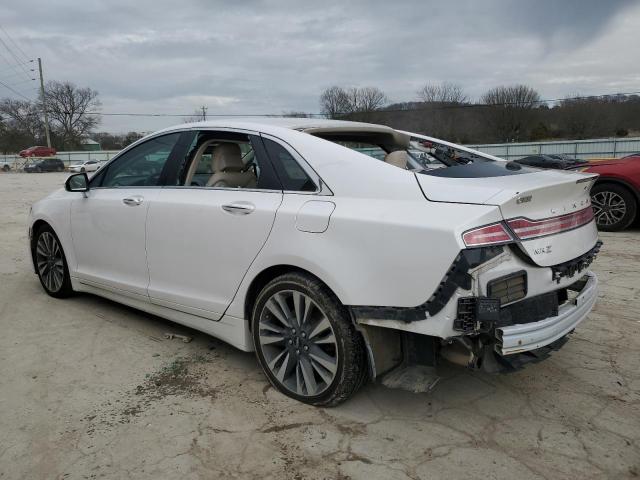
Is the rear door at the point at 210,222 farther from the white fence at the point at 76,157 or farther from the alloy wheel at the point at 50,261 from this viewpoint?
the white fence at the point at 76,157

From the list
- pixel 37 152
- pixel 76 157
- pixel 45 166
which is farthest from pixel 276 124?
pixel 37 152

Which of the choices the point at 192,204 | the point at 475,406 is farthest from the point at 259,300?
the point at 475,406

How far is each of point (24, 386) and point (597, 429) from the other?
3272 millimetres

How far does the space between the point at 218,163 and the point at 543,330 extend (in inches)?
90.4

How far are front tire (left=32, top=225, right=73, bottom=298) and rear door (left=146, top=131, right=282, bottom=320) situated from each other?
5.07ft

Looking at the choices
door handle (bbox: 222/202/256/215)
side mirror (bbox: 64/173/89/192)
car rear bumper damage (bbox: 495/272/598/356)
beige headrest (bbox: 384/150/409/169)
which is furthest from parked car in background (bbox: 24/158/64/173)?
car rear bumper damage (bbox: 495/272/598/356)

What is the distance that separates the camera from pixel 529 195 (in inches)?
93.4

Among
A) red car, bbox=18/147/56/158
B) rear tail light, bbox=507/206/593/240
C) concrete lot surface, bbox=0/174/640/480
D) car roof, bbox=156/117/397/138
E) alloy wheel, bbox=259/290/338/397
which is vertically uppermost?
red car, bbox=18/147/56/158

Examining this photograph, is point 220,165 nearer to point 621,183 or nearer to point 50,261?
point 50,261

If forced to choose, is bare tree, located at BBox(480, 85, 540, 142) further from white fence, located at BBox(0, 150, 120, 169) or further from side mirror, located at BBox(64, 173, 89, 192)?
side mirror, located at BBox(64, 173, 89, 192)

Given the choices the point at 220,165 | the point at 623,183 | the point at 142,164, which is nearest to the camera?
the point at 220,165

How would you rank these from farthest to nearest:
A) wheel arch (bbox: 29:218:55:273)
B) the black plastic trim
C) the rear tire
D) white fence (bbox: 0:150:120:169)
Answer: white fence (bbox: 0:150:120:169) < the rear tire < wheel arch (bbox: 29:218:55:273) < the black plastic trim

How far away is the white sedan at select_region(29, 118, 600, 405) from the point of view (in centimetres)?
226

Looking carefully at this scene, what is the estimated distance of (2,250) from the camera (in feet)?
24.3
